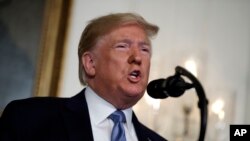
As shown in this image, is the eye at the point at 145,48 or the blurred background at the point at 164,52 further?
the blurred background at the point at 164,52

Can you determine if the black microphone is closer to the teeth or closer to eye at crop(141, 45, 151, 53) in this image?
the teeth

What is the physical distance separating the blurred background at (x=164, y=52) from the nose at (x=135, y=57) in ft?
4.04

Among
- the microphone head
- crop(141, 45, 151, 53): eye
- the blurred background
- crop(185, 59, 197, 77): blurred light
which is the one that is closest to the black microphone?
the microphone head

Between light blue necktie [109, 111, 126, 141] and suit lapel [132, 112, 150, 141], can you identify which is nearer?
light blue necktie [109, 111, 126, 141]

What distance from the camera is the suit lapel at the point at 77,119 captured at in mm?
1514

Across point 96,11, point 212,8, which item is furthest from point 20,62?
point 212,8

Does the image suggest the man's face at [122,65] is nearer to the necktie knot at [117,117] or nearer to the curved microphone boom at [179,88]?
the necktie knot at [117,117]

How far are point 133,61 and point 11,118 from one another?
53cm

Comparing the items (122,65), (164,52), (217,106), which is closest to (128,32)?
(122,65)

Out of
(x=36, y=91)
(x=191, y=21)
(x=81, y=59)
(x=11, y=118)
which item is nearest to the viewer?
(x=11, y=118)

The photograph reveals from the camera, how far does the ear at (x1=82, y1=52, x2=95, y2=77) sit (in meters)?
1.80

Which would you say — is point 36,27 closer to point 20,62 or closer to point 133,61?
point 20,62

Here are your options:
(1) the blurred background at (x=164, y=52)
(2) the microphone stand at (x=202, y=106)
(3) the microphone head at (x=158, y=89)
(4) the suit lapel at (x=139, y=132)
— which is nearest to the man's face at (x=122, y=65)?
(4) the suit lapel at (x=139, y=132)

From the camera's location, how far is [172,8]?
3.19 meters
